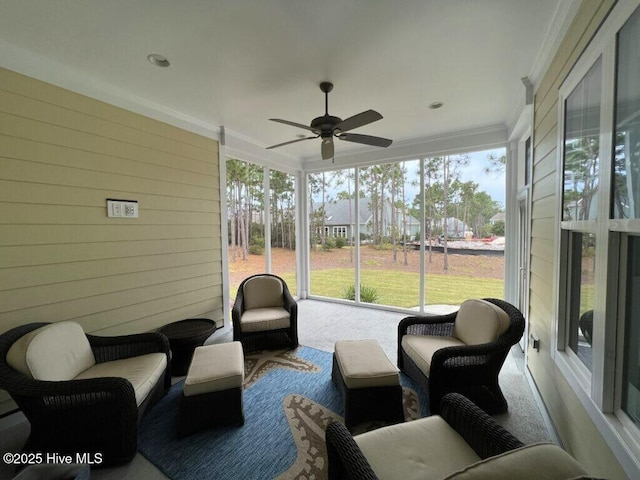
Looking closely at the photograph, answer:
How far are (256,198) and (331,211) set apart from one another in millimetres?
1545

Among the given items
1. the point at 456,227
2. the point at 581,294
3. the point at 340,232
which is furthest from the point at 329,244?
the point at 581,294

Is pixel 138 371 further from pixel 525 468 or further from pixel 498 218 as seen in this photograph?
pixel 498 218

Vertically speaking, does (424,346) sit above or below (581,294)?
below

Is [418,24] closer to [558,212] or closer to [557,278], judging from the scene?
[558,212]

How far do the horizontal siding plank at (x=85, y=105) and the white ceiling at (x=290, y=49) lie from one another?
0.32ft

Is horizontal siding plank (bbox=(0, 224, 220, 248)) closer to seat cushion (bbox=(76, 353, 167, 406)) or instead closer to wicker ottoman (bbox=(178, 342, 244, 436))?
seat cushion (bbox=(76, 353, 167, 406))

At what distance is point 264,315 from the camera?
3.36m

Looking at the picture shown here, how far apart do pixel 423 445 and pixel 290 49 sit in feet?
9.19

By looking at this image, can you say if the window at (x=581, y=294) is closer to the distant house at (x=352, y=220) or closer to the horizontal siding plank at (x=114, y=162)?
the distant house at (x=352, y=220)

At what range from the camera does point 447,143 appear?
4.23 metres

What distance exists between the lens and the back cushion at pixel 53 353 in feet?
5.74

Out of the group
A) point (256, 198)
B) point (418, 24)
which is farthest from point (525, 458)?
point (256, 198)

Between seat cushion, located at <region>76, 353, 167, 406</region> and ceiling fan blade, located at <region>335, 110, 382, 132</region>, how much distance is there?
2.64m

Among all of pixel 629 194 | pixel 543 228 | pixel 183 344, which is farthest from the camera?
pixel 183 344
